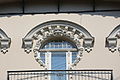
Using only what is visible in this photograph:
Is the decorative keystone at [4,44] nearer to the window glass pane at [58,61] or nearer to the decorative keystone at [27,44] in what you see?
the decorative keystone at [27,44]

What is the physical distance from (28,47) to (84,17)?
2.01 metres

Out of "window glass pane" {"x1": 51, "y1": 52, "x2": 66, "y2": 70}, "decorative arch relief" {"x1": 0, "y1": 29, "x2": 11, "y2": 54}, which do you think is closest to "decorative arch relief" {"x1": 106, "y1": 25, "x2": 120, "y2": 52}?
"window glass pane" {"x1": 51, "y1": 52, "x2": 66, "y2": 70}

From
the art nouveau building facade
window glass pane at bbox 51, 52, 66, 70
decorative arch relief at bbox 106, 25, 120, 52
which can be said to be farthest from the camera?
window glass pane at bbox 51, 52, 66, 70

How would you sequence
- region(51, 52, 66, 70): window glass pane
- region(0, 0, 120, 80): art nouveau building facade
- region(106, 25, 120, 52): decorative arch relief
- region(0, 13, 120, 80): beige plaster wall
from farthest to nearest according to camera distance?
region(51, 52, 66, 70): window glass pane → region(106, 25, 120, 52): decorative arch relief → region(0, 13, 120, 80): beige plaster wall → region(0, 0, 120, 80): art nouveau building facade

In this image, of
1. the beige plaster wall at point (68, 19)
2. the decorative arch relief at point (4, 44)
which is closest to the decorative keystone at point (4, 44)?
the decorative arch relief at point (4, 44)

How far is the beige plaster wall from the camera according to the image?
1525 cm

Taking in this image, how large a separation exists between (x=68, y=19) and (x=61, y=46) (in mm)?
873

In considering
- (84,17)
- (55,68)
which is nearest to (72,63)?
(55,68)

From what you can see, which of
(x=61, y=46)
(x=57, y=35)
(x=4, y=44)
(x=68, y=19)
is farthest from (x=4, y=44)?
(x=68, y=19)

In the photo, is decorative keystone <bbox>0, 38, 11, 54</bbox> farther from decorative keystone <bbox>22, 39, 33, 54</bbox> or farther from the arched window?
the arched window

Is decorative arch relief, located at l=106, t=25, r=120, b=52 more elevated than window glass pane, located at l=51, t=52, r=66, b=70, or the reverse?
decorative arch relief, located at l=106, t=25, r=120, b=52

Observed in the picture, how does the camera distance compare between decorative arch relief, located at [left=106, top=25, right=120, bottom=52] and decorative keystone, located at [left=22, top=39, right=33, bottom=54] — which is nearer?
decorative arch relief, located at [left=106, top=25, right=120, bottom=52]

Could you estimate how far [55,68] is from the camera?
15.6 metres

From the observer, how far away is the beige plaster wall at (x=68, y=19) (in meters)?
15.2
